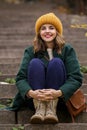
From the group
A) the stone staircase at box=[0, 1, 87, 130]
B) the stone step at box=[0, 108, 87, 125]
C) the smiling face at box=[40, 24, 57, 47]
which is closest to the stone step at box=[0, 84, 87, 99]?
the stone staircase at box=[0, 1, 87, 130]

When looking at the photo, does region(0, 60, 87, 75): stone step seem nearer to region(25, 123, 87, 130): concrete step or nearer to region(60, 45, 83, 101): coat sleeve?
region(60, 45, 83, 101): coat sleeve

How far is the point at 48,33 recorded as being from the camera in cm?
576

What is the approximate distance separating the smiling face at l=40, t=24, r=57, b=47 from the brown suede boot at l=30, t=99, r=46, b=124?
76 centimetres

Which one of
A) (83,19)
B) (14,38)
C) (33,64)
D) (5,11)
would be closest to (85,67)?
(33,64)

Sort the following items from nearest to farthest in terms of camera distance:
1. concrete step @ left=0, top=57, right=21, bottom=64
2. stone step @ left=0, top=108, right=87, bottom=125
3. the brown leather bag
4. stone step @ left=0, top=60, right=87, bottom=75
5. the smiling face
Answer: the brown leather bag < stone step @ left=0, top=108, right=87, bottom=125 < the smiling face < stone step @ left=0, top=60, right=87, bottom=75 < concrete step @ left=0, top=57, right=21, bottom=64

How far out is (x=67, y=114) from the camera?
5656mm

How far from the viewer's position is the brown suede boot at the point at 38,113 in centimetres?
522

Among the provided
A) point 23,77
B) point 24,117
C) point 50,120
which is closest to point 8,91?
point 24,117

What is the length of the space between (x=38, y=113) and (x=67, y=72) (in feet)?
1.95

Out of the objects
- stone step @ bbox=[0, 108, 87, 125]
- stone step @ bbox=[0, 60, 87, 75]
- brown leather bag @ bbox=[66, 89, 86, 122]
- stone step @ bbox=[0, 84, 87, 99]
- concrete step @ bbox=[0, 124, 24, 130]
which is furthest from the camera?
stone step @ bbox=[0, 60, 87, 75]

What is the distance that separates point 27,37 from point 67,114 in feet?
15.8

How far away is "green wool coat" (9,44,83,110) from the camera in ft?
17.7

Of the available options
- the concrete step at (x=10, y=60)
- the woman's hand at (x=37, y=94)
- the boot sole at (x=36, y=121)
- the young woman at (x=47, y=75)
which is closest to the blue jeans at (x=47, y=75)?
the young woman at (x=47, y=75)

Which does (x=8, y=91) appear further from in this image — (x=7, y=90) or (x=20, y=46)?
(x=20, y=46)
